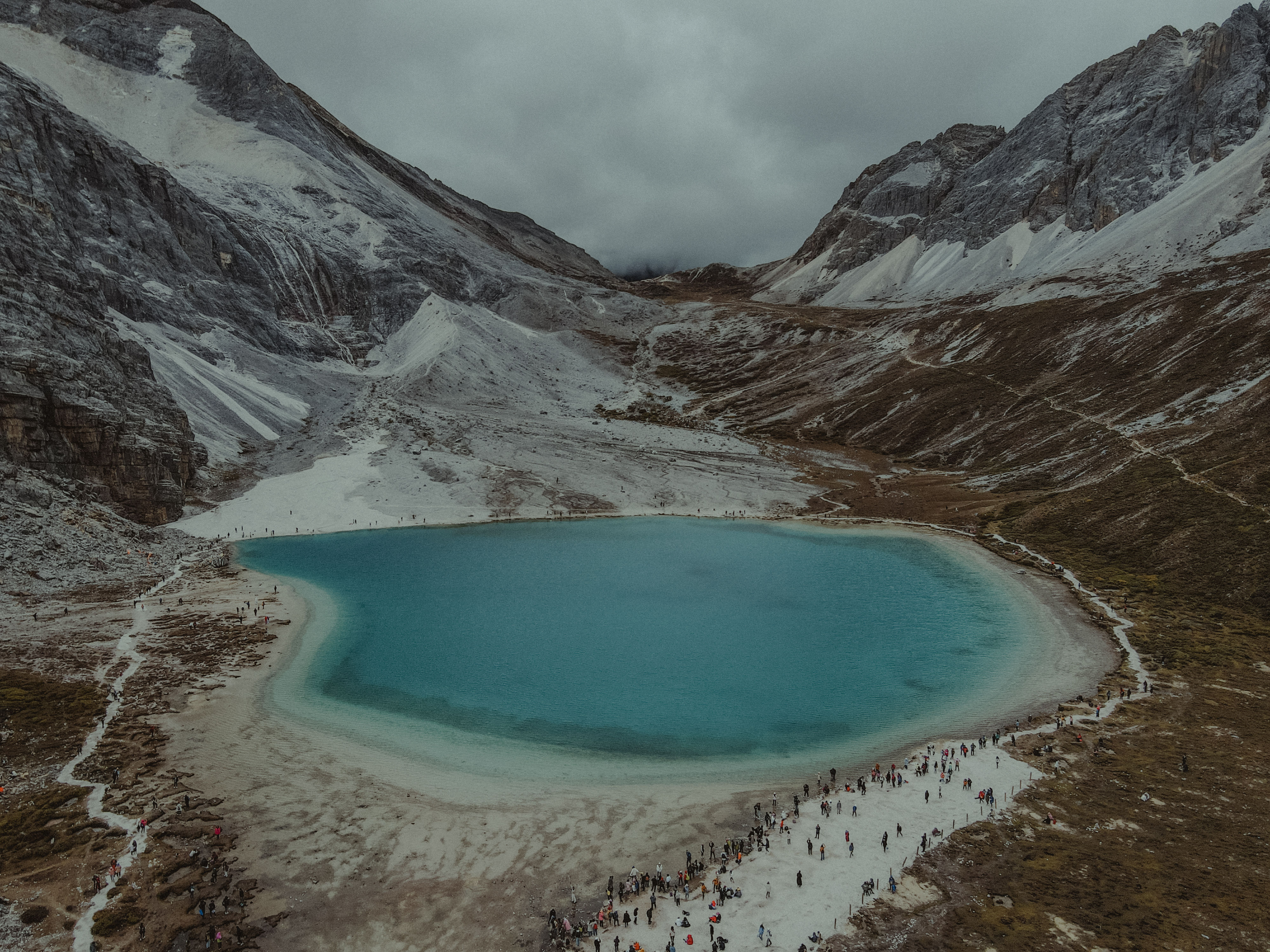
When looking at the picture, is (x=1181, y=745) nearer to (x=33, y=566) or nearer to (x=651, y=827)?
(x=651, y=827)

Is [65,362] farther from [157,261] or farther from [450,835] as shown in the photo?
[157,261]

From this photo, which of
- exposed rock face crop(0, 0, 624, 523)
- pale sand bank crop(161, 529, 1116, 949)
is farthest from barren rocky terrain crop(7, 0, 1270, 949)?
pale sand bank crop(161, 529, 1116, 949)

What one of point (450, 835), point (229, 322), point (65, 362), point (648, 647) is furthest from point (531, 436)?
point (450, 835)

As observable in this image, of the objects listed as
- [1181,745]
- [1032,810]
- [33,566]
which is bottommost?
[1032,810]

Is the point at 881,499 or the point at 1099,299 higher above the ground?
the point at 1099,299

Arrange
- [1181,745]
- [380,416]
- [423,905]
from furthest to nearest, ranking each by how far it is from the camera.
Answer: [380,416] → [1181,745] → [423,905]

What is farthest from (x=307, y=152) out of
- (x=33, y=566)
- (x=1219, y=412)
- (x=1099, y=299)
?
(x=1219, y=412)

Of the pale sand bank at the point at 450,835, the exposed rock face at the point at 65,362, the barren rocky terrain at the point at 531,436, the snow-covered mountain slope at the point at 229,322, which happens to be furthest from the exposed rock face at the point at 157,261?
the pale sand bank at the point at 450,835
